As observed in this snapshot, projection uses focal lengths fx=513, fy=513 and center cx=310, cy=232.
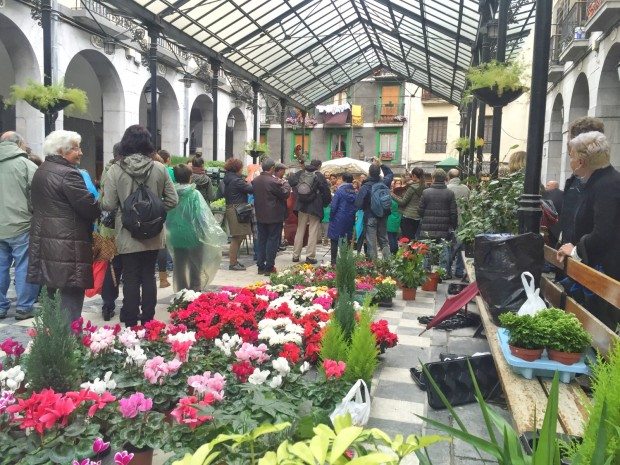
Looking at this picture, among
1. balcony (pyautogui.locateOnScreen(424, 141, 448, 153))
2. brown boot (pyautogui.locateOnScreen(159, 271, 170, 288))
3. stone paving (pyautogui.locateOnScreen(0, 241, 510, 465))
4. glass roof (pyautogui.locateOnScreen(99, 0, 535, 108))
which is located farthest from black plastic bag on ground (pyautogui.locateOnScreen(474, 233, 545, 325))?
balcony (pyautogui.locateOnScreen(424, 141, 448, 153))

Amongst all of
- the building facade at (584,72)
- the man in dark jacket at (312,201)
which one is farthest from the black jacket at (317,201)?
the building facade at (584,72)

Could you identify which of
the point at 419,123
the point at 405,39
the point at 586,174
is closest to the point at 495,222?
the point at 586,174

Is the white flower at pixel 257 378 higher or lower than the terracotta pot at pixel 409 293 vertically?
higher

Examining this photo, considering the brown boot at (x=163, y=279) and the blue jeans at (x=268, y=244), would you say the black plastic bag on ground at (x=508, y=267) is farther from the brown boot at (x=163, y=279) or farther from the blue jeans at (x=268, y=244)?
the blue jeans at (x=268, y=244)

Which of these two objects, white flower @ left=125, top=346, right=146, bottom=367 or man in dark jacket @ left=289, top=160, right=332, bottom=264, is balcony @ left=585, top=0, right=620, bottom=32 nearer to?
man in dark jacket @ left=289, top=160, right=332, bottom=264

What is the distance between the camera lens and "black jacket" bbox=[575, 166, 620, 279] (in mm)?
3066

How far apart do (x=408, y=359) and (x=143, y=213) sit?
2.48 metres

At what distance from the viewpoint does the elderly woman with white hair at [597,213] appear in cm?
307

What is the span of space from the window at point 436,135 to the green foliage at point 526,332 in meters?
32.5

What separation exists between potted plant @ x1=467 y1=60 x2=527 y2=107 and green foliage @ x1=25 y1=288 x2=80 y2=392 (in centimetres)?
513

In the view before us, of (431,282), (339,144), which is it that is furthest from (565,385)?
(339,144)

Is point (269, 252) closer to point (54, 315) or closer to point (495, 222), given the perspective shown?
point (495, 222)

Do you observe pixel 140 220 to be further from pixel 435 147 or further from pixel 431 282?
pixel 435 147

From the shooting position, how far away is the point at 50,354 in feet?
8.16
